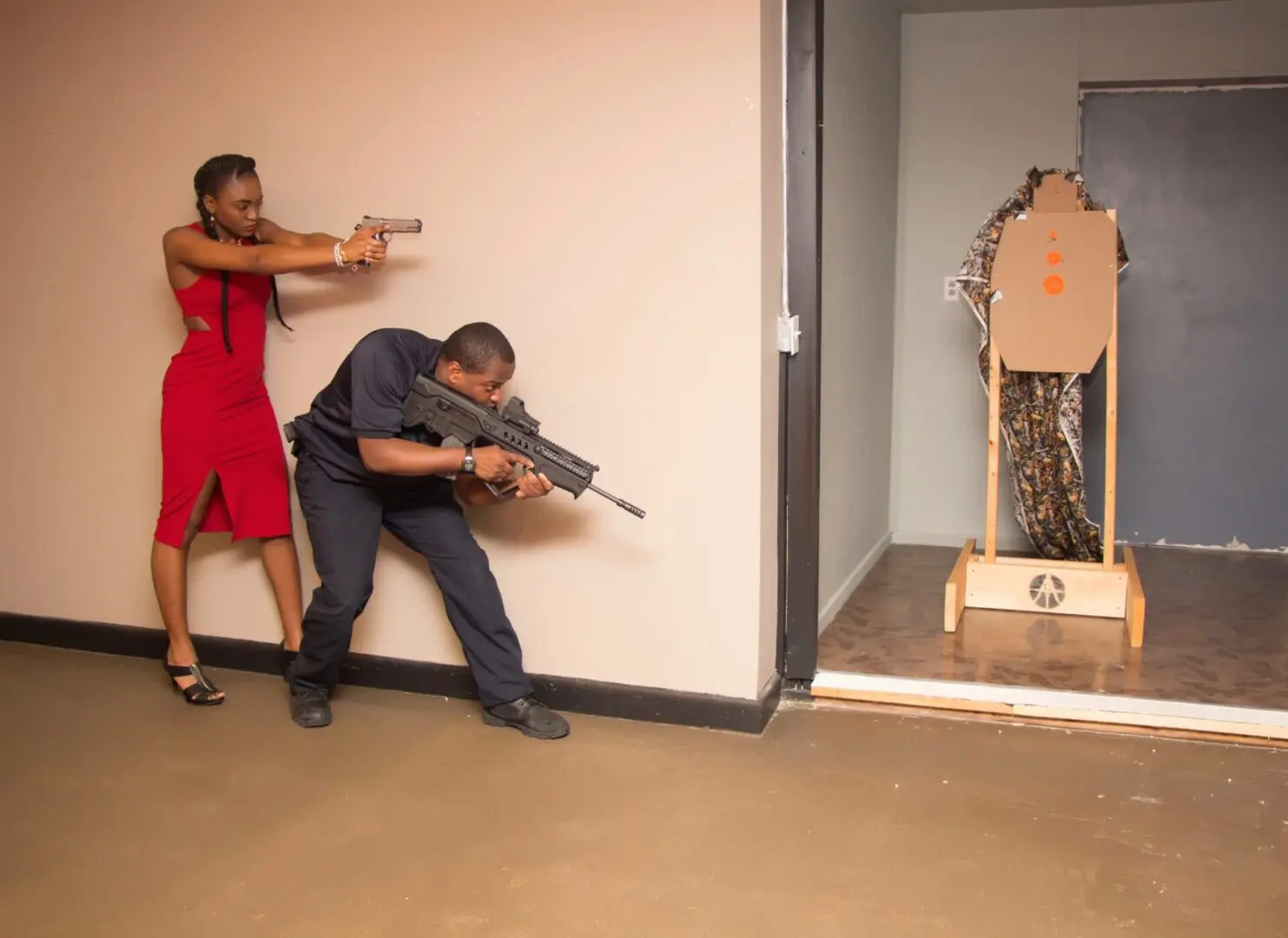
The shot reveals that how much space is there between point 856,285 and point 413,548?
2025 mm

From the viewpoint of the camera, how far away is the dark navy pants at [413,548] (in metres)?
3.25

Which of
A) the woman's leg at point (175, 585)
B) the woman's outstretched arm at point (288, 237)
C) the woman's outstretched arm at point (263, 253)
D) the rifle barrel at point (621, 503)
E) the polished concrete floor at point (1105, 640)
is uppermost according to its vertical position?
the woman's outstretched arm at point (288, 237)

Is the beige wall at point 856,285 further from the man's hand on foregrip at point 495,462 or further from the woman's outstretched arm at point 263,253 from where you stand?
the woman's outstretched arm at point 263,253

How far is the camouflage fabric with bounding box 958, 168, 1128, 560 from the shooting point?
4.18 meters

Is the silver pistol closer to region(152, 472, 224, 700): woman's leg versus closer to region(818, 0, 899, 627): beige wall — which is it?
region(152, 472, 224, 700): woman's leg

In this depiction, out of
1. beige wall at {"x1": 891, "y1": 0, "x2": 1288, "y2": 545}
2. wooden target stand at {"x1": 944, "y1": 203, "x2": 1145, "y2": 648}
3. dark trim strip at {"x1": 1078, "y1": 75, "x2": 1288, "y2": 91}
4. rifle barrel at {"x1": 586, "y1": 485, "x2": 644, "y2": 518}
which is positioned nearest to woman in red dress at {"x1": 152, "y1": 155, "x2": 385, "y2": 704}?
rifle barrel at {"x1": 586, "y1": 485, "x2": 644, "y2": 518}

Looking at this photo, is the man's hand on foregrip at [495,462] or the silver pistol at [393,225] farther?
the silver pistol at [393,225]

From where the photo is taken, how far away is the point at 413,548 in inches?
131

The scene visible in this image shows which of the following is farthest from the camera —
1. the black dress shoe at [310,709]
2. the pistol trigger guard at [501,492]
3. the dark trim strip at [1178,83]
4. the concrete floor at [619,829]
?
the dark trim strip at [1178,83]


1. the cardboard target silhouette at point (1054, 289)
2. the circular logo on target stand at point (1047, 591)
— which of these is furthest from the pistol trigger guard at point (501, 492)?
the circular logo on target stand at point (1047, 591)

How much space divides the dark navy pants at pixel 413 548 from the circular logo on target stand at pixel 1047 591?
1966 mm

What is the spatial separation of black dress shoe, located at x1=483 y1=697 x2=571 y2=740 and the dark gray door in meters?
2.99

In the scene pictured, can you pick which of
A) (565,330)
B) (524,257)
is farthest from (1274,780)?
(524,257)

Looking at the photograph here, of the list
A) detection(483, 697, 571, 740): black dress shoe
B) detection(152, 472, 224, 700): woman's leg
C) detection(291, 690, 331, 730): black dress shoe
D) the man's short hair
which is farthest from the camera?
detection(152, 472, 224, 700): woman's leg
